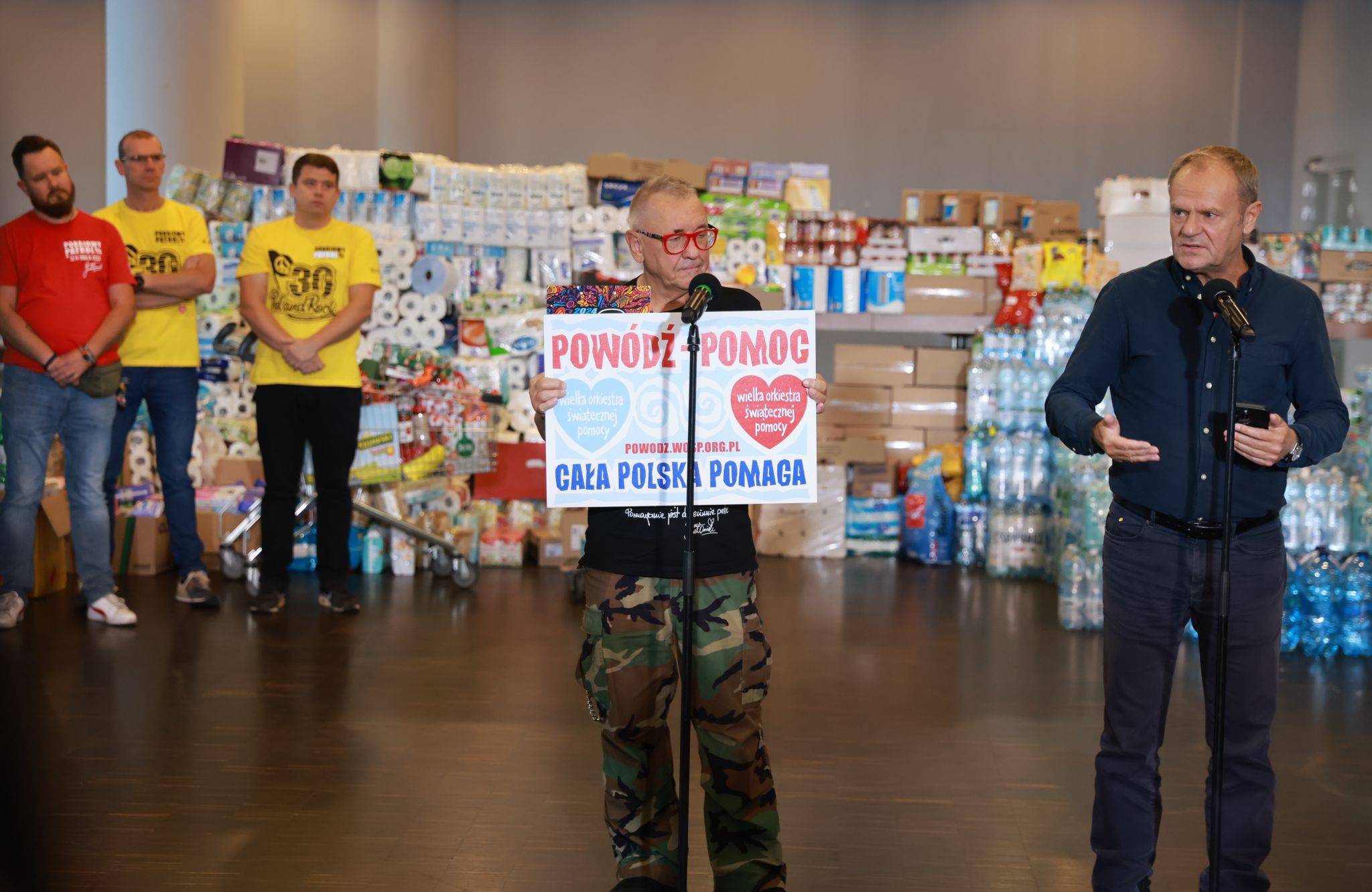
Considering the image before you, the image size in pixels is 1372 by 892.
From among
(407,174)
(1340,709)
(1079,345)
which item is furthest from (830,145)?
(1079,345)

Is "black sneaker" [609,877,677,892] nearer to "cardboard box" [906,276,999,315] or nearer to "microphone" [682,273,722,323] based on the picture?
"microphone" [682,273,722,323]

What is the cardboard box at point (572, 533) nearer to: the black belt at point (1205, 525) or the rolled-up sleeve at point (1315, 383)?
the black belt at point (1205, 525)

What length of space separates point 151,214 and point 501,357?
233 centimetres

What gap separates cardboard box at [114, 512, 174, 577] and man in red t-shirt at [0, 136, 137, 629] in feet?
4.23

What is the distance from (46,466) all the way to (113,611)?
0.67 m

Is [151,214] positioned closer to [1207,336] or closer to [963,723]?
[963,723]

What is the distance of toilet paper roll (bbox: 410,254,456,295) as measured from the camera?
7762 mm

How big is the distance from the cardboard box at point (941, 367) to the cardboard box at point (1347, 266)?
2090 mm

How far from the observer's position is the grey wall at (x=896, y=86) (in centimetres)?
1277

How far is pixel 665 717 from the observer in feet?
9.11

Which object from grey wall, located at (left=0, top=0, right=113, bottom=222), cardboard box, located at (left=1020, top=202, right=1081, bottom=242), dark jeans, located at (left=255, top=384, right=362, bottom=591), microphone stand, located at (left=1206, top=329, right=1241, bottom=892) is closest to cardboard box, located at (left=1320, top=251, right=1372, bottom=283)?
cardboard box, located at (left=1020, top=202, right=1081, bottom=242)

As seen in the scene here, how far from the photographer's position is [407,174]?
7.93 meters

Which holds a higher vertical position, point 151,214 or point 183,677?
point 151,214

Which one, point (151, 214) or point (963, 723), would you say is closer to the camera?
point (963, 723)
